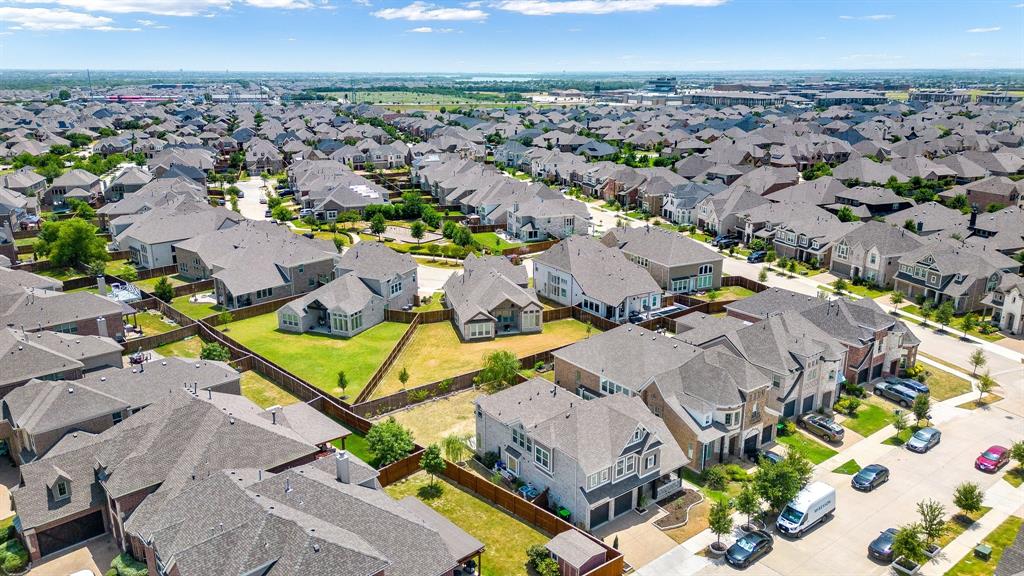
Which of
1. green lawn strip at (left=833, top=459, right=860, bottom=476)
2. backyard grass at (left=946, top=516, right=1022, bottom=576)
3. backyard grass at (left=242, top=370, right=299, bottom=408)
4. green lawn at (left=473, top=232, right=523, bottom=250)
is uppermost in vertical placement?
green lawn at (left=473, top=232, right=523, bottom=250)

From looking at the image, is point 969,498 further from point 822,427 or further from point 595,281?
point 595,281

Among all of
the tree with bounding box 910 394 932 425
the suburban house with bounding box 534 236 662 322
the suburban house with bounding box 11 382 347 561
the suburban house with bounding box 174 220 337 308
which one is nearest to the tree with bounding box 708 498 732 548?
the tree with bounding box 910 394 932 425

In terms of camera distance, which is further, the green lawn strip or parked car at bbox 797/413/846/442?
parked car at bbox 797/413/846/442

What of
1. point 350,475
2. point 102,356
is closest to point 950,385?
point 350,475

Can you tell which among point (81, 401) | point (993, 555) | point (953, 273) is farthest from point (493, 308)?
point (953, 273)

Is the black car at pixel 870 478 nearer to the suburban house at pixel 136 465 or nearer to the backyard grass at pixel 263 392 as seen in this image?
the suburban house at pixel 136 465

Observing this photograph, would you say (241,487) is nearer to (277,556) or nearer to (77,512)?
(277,556)

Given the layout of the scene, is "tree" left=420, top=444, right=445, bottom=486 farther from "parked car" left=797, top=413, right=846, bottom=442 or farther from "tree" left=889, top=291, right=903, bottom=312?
"tree" left=889, top=291, right=903, bottom=312
